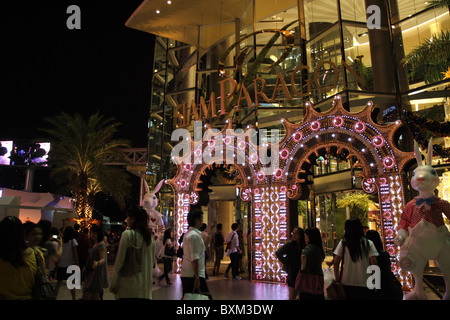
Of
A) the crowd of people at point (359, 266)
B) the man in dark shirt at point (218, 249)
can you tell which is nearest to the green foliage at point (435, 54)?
the crowd of people at point (359, 266)

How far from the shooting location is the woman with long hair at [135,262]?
3959 mm

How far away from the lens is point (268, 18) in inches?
815

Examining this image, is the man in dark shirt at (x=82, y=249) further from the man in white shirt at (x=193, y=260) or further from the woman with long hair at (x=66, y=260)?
the man in white shirt at (x=193, y=260)

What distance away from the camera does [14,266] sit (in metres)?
3.27

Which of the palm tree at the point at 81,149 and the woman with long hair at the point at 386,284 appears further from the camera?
the palm tree at the point at 81,149

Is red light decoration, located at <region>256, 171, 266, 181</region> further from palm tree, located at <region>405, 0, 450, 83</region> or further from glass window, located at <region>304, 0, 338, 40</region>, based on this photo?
glass window, located at <region>304, 0, 338, 40</region>

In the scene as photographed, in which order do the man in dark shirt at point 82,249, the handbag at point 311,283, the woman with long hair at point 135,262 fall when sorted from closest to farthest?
the woman with long hair at point 135,262 → the handbag at point 311,283 → the man in dark shirt at point 82,249

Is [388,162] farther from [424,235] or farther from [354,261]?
[354,261]

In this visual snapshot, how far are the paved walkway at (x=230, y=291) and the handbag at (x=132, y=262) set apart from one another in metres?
4.53

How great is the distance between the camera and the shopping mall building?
10.0m

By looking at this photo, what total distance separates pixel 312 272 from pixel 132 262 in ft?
8.75

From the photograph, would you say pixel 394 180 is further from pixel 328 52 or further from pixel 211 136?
pixel 328 52
